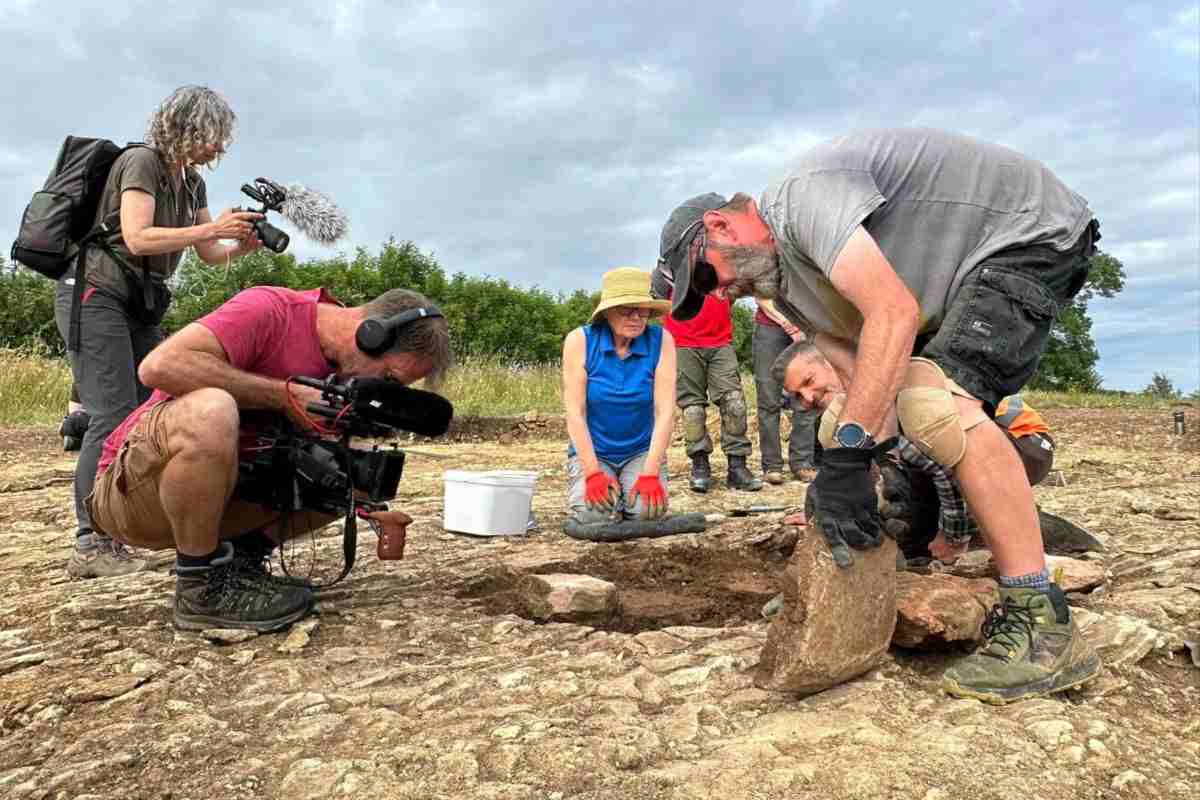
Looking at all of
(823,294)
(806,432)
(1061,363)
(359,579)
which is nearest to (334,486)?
(359,579)

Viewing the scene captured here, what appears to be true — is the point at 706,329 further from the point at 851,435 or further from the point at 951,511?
the point at 851,435

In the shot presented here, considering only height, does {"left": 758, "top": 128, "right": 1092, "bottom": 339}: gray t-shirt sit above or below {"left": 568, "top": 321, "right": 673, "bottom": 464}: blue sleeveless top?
above

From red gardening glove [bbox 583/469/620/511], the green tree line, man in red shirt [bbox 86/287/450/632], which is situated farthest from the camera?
the green tree line

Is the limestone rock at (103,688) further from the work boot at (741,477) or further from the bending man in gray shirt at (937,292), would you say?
the work boot at (741,477)

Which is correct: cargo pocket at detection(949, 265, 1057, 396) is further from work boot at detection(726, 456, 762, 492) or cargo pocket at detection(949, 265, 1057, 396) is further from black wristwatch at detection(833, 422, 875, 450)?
work boot at detection(726, 456, 762, 492)

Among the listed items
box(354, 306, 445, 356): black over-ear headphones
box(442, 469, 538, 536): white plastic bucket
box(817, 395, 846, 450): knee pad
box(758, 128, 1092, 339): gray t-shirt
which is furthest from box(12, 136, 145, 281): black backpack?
box(817, 395, 846, 450): knee pad

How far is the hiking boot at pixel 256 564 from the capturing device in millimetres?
2830

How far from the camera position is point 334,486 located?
2781mm

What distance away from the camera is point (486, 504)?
14.5 ft

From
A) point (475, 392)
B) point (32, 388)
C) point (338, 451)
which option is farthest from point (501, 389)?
point (338, 451)

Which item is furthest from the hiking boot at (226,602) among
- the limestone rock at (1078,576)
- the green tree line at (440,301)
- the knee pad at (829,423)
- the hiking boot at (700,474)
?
the green tree line at (440,301)

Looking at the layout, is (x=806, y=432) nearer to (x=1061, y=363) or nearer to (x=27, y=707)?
(x=27, y=707)

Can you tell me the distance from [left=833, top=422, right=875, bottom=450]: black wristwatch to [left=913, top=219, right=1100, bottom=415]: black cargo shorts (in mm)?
366

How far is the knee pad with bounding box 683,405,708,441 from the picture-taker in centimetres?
602
